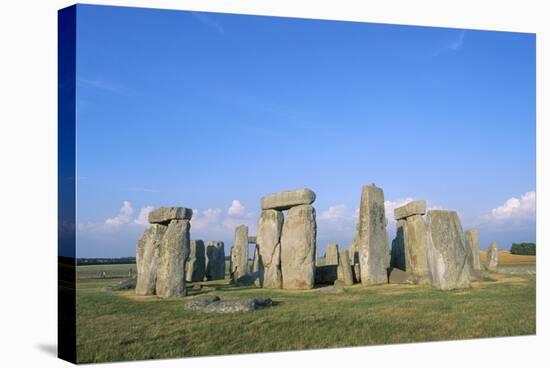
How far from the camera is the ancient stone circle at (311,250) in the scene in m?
14.3

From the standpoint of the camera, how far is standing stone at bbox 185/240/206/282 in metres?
21.0

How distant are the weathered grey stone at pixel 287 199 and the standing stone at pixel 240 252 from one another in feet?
14.4

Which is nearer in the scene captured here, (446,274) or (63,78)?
(63,78)

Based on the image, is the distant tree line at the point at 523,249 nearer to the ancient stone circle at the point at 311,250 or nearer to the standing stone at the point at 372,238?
the ancient stone circle at the point at 311,250

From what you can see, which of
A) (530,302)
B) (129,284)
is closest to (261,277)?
(129,284)

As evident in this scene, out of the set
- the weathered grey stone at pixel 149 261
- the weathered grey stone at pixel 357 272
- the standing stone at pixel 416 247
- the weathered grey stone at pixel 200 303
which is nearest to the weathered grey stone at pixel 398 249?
the standing stone at pixel 416 247

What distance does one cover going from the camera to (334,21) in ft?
39.6

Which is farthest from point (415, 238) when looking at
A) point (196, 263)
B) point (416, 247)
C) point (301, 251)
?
point (196, 263)

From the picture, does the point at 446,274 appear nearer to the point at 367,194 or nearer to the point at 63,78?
the point at 367,194

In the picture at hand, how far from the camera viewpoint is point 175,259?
46.6 feet

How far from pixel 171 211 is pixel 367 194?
5.11 m

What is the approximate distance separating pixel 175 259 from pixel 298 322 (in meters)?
3.90

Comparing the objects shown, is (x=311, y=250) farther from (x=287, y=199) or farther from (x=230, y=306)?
(x=230, y=306)

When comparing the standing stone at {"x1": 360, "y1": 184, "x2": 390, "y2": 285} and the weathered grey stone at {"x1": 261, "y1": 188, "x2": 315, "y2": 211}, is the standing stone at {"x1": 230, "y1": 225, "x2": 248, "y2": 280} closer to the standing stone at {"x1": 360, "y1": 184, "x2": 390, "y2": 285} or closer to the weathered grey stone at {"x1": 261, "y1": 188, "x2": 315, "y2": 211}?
the weathered grey stone at {"x1": 261, "y1": 188, "x2": 315, "y2": 211}
